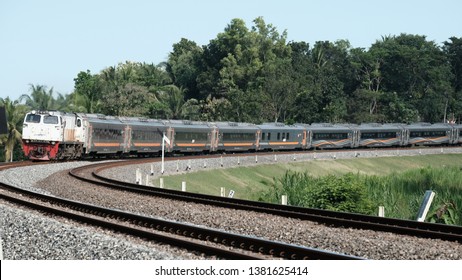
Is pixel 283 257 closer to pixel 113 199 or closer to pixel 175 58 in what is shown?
pixel 113 199

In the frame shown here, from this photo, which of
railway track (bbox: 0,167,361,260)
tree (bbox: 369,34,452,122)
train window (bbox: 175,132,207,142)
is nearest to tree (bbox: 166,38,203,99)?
tree (bbox: 369,34,452,122)

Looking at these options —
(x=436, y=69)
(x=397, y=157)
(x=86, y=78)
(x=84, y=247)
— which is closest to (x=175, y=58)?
(x=86, y=78)

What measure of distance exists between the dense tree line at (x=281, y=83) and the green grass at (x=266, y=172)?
69.7ft

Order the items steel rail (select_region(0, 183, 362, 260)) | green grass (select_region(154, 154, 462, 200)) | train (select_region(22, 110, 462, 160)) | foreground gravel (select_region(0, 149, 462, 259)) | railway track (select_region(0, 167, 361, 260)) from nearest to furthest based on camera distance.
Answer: steel rail (select_region(0, 183, 362, 260)) → railway track (select_region(0, 167, 361, 260)) → foreground gravel (select_region(0, 149, 462, 259)) → train (select_region(22, 110, 462, 160)) → green grass (select_region(154, 154, 462, 200))

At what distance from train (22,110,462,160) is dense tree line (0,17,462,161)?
12052 mm

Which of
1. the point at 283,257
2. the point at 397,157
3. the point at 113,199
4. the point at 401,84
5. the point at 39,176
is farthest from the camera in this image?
the point at 401,84

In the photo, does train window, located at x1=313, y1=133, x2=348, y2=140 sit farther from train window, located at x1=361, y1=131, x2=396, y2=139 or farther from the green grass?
the green grass

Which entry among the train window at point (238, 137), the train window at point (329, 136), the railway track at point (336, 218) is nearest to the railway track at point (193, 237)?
the railway track at point (336, 218)

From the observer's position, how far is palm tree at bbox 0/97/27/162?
6962cm

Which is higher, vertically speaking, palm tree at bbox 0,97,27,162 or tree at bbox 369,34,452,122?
tree at bbox 369,34,452,122

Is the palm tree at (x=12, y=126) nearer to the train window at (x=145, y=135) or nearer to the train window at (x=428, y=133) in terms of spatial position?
the train window at (x=145, y=135)

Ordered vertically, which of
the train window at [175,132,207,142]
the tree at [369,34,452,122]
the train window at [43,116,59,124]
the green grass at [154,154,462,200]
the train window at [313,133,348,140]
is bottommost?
the green grass at [154,154,462,200]

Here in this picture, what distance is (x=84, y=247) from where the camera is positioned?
51.9ft
